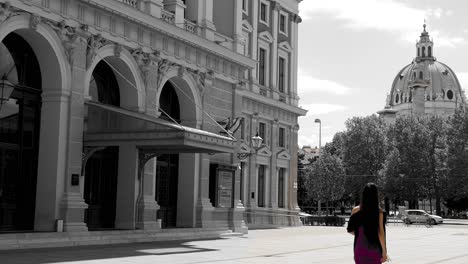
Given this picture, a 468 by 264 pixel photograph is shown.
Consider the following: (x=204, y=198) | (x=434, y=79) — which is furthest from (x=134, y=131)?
(x=434, y=79)

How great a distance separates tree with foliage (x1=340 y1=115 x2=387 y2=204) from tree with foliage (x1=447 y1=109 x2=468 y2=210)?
1262 centimetres

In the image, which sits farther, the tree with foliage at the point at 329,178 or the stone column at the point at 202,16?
the tree with foliage at the point at 329,178

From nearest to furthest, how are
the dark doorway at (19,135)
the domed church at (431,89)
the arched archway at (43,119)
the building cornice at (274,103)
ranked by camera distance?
1. the dark doorway at (19,135)
2. the arched archway at (43,119)
3. the building cornice at (274,103)
4. the domed church at (431,89)

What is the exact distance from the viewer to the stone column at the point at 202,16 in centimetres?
3097

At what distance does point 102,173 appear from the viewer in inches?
1039

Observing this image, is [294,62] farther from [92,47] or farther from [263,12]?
[92,47]

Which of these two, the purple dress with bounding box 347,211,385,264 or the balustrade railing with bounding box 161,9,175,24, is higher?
the balustrade railing with bounding box 161,9,175,24

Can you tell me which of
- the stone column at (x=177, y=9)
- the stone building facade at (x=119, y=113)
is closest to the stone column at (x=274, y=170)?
the stone building facade at (x=119, y=113)

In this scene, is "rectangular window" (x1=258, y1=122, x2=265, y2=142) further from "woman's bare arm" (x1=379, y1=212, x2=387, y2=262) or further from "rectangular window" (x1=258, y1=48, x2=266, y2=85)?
"woman's bare arm" (x1=379, y1=212, x2=387, y2=262)

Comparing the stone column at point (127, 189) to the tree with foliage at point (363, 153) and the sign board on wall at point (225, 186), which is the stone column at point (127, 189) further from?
the tree with foliage at point (363, 153)

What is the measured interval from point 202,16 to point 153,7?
14.2ft

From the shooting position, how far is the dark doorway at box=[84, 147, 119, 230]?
25594 millimetres

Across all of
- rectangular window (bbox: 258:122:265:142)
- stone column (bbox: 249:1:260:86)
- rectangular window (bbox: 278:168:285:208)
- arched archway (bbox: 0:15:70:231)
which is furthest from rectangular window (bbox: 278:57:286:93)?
arched archway (bbox: 0:15:70:231)

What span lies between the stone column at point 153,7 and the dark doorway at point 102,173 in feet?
8.99
